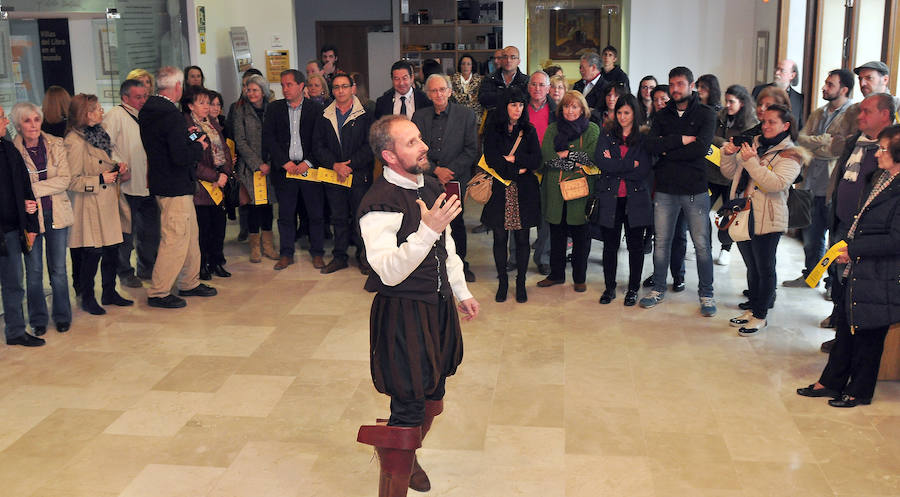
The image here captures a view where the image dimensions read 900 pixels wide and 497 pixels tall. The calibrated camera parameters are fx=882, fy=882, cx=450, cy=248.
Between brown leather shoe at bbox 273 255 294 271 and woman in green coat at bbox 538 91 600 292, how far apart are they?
2.36 meters

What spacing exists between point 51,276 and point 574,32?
7.63m

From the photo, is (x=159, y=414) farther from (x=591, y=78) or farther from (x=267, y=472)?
(x=591, y=78)

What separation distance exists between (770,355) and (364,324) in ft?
8.53

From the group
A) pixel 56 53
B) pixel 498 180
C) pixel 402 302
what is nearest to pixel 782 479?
pixel 402 302

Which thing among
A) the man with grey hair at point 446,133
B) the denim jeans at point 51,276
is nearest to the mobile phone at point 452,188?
the man with grey hair at point 446,133

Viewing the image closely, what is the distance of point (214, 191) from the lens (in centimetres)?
709

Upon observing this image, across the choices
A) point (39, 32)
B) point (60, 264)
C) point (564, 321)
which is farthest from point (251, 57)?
point (564, 321)

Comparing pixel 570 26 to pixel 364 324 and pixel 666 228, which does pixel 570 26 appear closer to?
pixel 666 228

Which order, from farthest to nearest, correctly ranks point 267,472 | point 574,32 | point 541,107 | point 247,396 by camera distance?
point 574,32 → point 541,107 → point 247,396 → point 267,472

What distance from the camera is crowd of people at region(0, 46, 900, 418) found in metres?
5.37

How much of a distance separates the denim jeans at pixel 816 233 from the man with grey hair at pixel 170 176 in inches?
178

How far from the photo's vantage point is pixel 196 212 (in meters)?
7.12

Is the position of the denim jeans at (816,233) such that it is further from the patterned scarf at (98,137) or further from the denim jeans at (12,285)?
the denim jeans at (12,285)

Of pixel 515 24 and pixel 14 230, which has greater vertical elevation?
pixel 515 24
